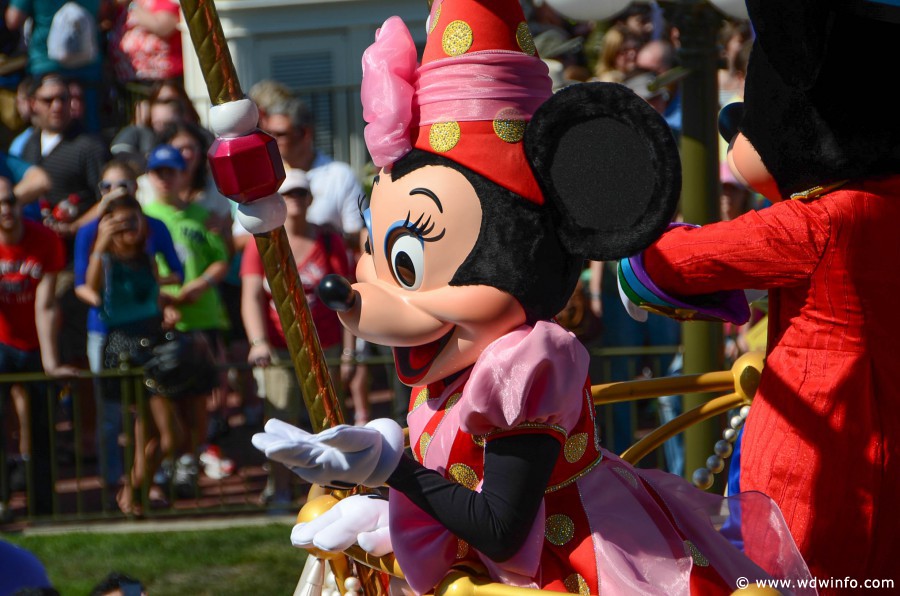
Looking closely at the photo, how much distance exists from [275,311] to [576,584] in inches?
139

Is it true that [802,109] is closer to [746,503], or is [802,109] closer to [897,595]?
[746,503]

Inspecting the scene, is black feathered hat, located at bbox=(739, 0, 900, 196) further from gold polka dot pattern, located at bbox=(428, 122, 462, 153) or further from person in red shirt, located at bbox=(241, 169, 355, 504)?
person in red shirt, located at bbox=(241, 169, 355, 504)

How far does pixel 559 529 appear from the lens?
2295mm

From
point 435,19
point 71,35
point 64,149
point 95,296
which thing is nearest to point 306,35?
point 71,35

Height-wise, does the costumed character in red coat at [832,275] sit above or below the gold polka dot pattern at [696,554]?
above

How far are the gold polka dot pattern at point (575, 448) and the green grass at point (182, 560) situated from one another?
8.67ft

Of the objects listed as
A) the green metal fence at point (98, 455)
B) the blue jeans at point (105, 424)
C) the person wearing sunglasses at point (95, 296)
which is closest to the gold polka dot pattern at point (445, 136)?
the green metal fence at point (98, 455)

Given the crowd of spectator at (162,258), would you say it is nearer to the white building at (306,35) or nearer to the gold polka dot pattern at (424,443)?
the white building at (306,35)

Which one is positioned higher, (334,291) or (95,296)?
(334,291)

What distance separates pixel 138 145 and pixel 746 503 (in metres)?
4.97

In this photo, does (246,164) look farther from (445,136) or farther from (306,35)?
(306,35)

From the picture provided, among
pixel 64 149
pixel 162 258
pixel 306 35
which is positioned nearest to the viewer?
pixel 162 258

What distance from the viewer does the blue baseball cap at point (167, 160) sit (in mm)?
5986

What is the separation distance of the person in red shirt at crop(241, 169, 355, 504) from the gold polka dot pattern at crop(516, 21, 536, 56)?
3.14 meters
